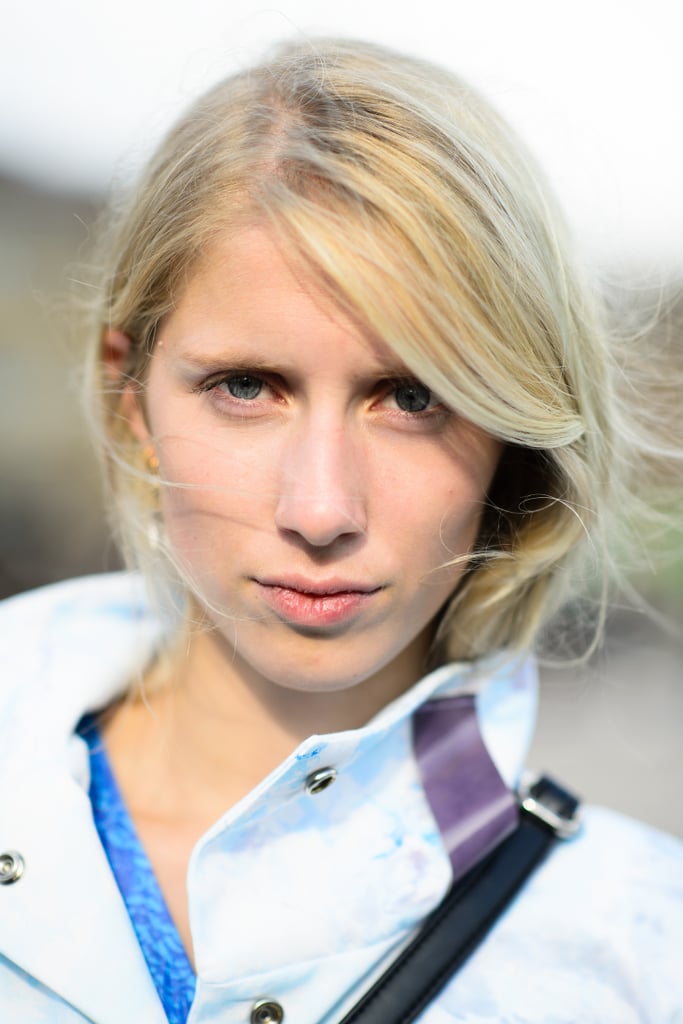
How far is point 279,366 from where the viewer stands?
1.27 metres

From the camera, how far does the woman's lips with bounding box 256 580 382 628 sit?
4.32 ft

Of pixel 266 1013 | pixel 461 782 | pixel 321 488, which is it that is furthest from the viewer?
pixel 461 782

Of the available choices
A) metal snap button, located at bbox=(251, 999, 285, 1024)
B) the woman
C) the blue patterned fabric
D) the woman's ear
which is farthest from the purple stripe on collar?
the woman's ear

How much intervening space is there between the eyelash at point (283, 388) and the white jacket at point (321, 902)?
1.66 ft

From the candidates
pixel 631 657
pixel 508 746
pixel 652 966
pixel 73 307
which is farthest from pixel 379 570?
pixel 631 657

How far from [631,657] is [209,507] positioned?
5497 millimetres

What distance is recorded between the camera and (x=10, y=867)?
4.61 feet

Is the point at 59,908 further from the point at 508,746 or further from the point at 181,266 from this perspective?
the point at 181,266

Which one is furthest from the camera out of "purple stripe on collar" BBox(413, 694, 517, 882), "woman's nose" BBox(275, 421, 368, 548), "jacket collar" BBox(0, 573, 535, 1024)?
"purple stripe on collar" BBox(413, 694, 517, 882)

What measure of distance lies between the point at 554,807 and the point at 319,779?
1.74 feet

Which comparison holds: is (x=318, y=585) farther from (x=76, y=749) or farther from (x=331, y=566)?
(x=76, y=749)

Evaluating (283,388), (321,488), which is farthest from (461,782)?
(283,388)

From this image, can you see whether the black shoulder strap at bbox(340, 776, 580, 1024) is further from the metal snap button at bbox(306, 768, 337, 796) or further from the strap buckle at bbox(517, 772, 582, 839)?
the metal snap button at bbox(306, 768, 337, 796)

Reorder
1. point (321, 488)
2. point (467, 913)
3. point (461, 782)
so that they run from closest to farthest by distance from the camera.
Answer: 1. point (321, 488)
2. point (467, 913)
3. point (461, 782)
